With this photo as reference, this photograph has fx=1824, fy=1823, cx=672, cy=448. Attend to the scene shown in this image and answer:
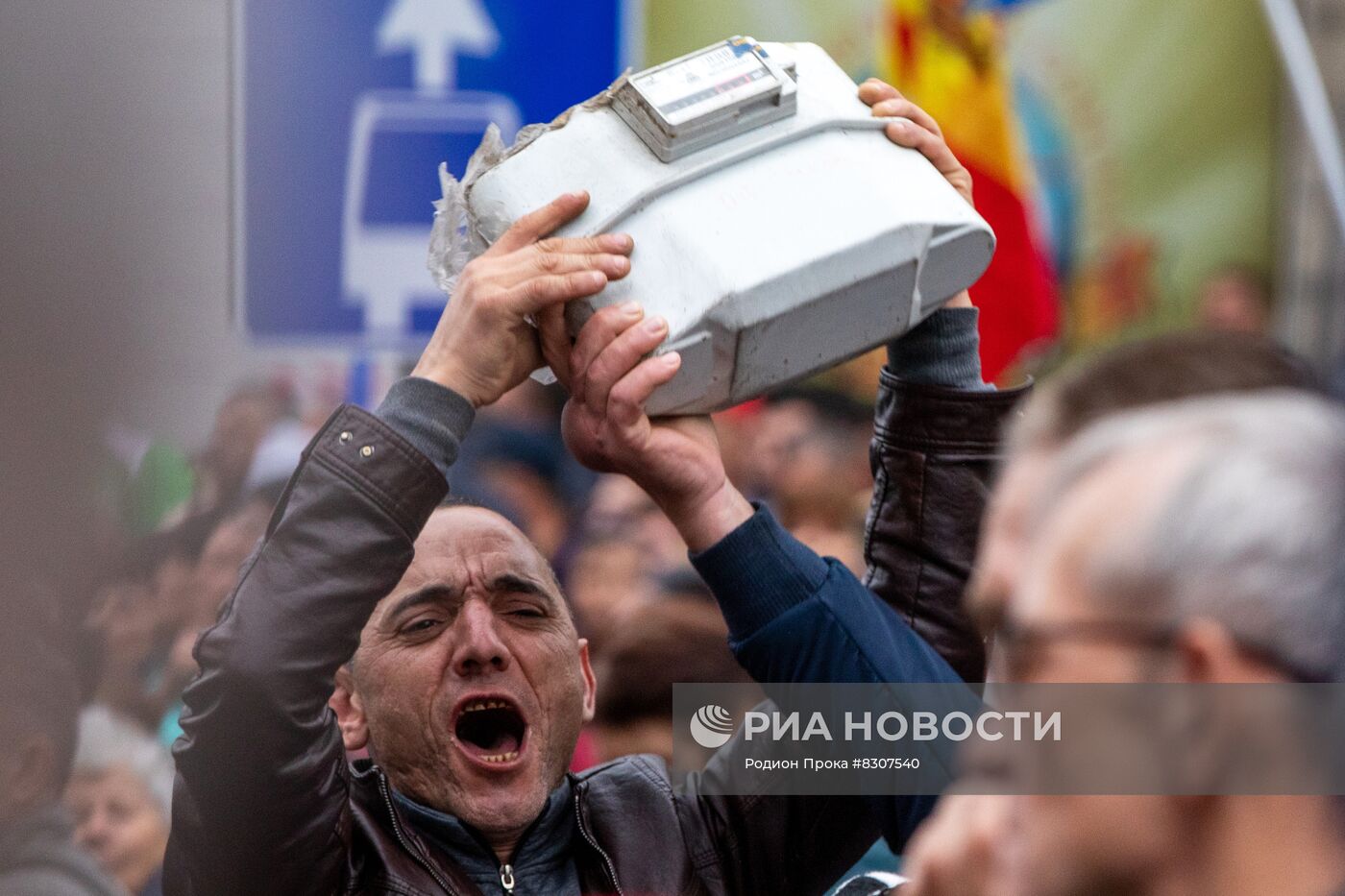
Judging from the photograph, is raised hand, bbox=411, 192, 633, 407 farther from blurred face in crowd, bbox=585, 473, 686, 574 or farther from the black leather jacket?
blurred face in crowd, bbox=585, 473, 686, 574

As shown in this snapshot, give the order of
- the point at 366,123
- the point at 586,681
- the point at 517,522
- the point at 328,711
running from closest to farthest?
the point at 328,711 → the point at 586,681 → the point at 517,522 → the point at 366,123

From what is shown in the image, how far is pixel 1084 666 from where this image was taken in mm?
1054

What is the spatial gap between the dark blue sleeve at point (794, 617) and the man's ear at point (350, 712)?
57 centimetres

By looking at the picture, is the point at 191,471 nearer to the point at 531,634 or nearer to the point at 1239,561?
the point at 531,634

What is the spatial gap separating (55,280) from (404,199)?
39.2 inches

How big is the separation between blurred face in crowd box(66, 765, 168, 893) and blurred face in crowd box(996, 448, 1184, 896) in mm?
2368

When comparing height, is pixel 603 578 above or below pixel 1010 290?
below

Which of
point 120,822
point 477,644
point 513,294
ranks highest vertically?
point 513,294

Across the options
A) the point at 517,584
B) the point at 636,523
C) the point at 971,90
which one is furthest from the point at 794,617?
the point at 971,90

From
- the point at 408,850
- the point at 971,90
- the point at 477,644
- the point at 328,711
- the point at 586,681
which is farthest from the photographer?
the point at 971,90

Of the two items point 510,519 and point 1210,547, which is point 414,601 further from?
point 1210,547

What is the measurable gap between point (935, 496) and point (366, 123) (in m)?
2.89

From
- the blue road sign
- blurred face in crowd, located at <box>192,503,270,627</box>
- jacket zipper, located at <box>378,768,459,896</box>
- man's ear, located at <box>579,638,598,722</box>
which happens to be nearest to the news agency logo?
man's ear, located at <box>579,638,598,722</box>

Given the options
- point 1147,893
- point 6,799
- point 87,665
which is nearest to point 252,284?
point 87,665
